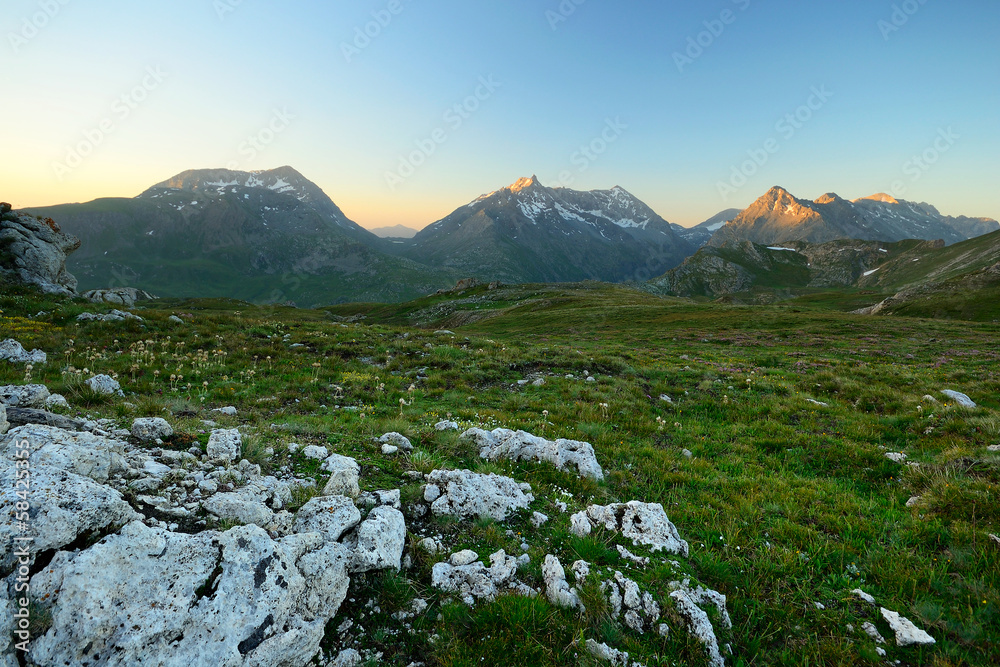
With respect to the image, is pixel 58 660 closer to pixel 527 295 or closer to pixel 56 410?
pixel 56 410

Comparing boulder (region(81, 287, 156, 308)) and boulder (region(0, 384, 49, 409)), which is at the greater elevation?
boulder (region(0, 384, 49, 409))

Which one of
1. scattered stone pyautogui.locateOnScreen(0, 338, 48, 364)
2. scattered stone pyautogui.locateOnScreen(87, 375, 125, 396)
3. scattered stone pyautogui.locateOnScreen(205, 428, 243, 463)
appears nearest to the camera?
scattered stone pyautogui.locateOnScreen(205, 428, 243, 463)

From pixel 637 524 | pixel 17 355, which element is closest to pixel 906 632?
pixel 637 524

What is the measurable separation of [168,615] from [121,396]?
8.36m

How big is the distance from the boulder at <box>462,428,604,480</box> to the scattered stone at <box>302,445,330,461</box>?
3052 mm

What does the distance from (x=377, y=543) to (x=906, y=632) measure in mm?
5965

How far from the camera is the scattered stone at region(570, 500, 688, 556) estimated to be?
5.47 m

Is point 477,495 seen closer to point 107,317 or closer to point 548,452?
point 548,452

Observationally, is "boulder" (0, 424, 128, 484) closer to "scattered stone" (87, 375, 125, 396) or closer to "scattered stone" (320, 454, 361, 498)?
"scattered stone" (320, 454, 361, 498)

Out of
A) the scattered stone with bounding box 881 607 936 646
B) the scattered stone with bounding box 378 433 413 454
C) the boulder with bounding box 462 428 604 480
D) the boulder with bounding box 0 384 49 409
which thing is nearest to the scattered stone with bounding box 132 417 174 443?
the boulder with bounding box 0 384 49 409

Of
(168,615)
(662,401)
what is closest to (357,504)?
(168,615)

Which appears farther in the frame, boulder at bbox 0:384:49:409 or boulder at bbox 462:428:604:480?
boulder at bbox 462:428:604:480

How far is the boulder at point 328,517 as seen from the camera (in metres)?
4.59

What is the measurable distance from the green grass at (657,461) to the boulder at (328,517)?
58cm
